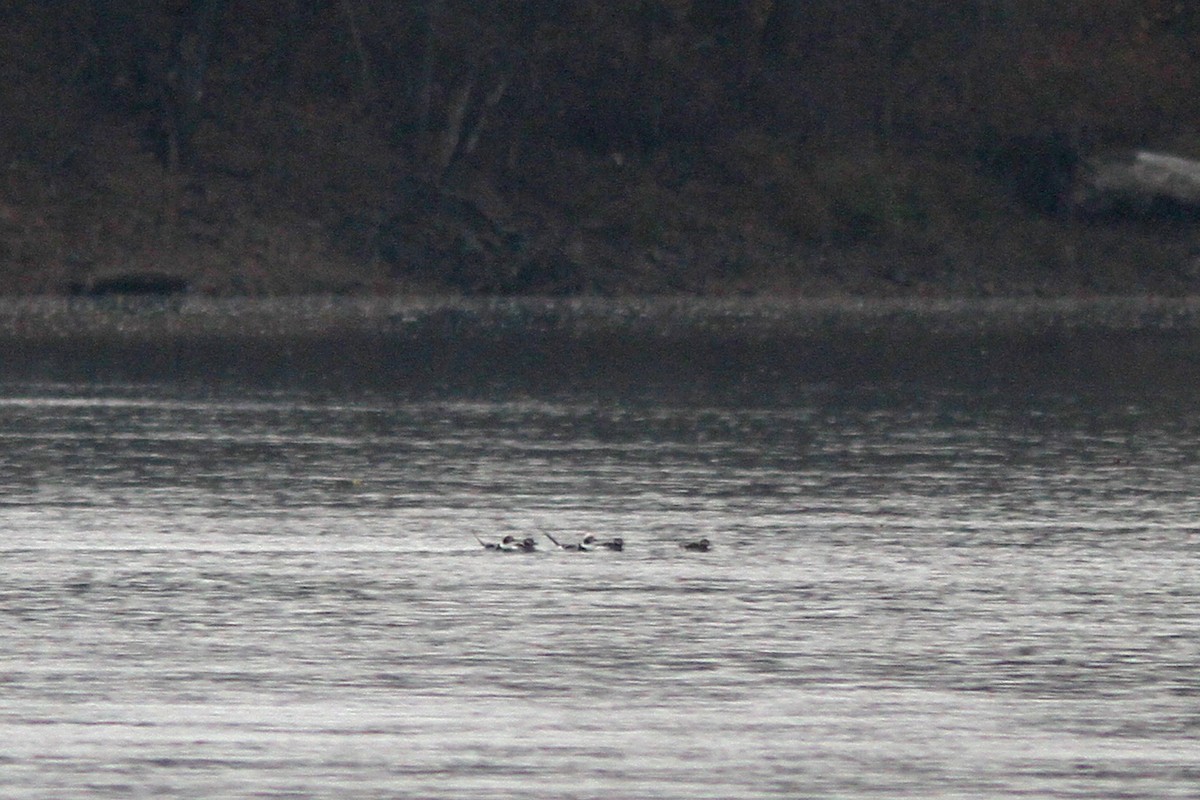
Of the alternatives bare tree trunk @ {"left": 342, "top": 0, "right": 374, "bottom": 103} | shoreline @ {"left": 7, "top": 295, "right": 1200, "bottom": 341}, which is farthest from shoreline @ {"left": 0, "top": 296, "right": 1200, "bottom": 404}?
bare tree trunk @ {"left": 342, "top": 0, "right": 374, "bottom": 103}

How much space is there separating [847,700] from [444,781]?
1.90 m

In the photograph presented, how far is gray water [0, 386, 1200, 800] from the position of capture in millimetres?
7977

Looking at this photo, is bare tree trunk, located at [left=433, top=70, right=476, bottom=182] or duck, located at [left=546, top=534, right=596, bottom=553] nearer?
duck, located at [left=546, top=534, right=596, bottom=553]

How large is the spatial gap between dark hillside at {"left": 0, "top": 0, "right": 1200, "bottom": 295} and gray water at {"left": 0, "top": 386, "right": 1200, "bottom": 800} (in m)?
21.9

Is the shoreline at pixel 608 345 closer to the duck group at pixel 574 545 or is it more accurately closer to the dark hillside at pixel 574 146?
the dark hillside at pixel 574 146

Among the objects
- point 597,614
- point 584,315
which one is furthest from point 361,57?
point 597,614

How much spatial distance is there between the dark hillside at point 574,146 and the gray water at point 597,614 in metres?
21.9

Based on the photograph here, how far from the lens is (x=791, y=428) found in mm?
19734

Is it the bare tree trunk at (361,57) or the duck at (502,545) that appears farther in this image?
the bare tree trunk at (361,57)

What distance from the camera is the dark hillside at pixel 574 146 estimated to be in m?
40.9

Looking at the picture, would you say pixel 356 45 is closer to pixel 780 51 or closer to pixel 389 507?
pixel 780 51

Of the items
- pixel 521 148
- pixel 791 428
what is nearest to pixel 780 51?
pixel 521 148

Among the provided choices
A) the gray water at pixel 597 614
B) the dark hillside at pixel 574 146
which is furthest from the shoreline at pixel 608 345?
the gray water at pixel 597 614

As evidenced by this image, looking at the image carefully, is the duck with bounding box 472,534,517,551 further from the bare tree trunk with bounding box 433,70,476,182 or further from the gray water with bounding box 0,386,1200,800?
the bare tree trunk with bounding box 433,70,476,182
